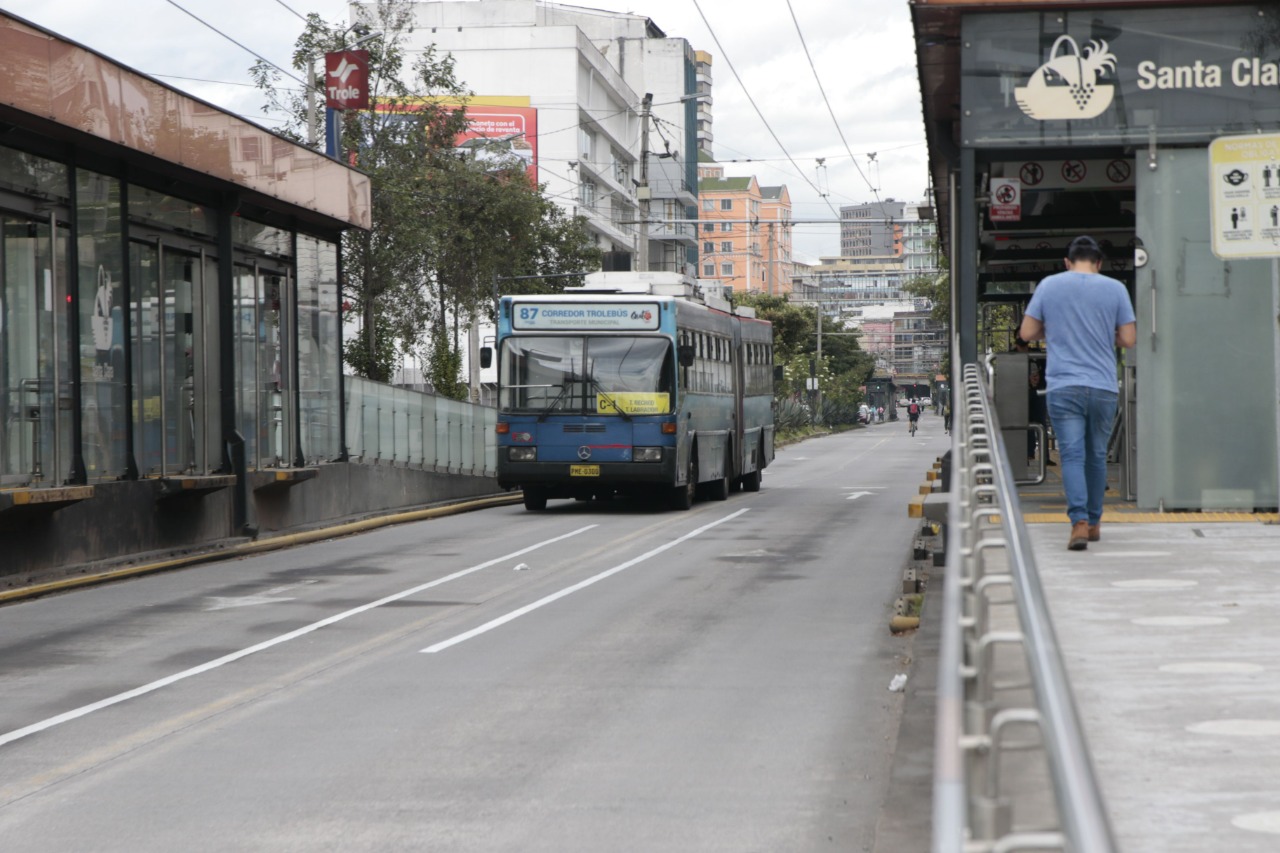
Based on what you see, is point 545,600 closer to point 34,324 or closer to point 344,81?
point 34,324

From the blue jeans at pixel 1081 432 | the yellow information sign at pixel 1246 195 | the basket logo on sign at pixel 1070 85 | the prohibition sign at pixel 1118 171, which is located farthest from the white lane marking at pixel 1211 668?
the prohibition sign at pixel 1118 171

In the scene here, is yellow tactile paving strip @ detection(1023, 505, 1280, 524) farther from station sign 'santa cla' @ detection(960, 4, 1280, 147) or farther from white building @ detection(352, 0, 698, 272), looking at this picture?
white building @ detection(352, 0, 698, 272)

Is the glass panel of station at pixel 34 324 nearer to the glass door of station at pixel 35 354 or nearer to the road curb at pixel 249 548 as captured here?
the glass door of station at pixel 35 354

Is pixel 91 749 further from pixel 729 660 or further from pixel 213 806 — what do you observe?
pixel 729 660

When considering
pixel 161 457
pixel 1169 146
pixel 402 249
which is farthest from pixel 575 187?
pixel 1169 146

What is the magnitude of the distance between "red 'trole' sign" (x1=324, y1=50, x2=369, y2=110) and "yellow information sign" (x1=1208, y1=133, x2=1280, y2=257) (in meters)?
19.1

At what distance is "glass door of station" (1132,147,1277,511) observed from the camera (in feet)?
40.3

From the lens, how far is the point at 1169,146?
12500 millimetres

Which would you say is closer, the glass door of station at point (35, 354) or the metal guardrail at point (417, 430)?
the glass door of station at point (35, 354)

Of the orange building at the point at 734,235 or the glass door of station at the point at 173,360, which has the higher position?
the orange building at the point at 734,235

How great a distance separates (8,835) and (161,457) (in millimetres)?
12770

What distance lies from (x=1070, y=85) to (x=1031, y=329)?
3.14 meters

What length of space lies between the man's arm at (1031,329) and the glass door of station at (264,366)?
1214cm

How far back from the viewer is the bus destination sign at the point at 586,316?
2439cm
